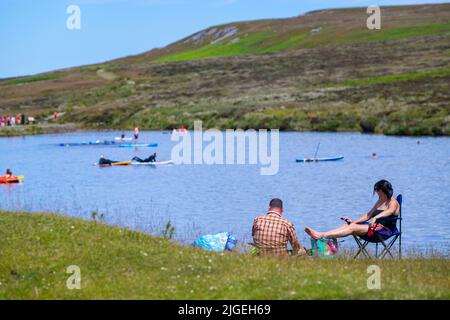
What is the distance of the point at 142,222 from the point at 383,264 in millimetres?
12672

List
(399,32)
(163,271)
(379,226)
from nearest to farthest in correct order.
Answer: (163,271) → (379,226) → (399,32)

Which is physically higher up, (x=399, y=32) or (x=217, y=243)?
(x=399, y=32)

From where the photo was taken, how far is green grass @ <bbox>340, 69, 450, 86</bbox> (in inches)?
3730

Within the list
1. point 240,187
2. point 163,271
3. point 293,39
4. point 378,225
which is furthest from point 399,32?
point 163,271

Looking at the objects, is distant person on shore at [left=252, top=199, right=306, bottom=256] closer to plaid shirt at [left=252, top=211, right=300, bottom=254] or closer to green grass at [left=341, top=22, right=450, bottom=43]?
plaid shirt at [left=252, top=211, right=300, bottom=254]

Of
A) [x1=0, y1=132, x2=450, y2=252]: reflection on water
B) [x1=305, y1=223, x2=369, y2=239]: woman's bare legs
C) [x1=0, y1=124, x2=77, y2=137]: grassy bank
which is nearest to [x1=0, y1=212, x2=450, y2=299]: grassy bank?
[x1=305, y1=223, x2=369, y2=239]: woman's bare legs

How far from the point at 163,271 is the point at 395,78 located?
86.9m

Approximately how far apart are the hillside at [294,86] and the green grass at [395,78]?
203 mm

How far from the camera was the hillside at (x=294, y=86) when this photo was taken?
78.2 meters

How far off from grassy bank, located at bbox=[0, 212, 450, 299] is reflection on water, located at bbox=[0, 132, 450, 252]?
656cm

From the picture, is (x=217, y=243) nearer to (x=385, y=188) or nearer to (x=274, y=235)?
(x=274, y=235)

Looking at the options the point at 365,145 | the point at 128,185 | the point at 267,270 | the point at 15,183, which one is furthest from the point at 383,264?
the point at 365,145

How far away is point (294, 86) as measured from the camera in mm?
103875

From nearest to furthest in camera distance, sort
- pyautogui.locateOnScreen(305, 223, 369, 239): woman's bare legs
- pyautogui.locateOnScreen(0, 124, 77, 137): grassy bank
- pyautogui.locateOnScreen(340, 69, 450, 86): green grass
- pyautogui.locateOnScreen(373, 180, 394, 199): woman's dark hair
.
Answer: pyautogui.locateOnScreen(305, 223, 369, 239): woman's bare legs → pyautogui.locateOnScreen(373, 180, 394, 199): woman's dark hair → pyautogui.locateOnScreen(0, 124, 77, 137): grassy bank → pyautogui.locateOnScreen(340, 69, 450, 86): green grass
